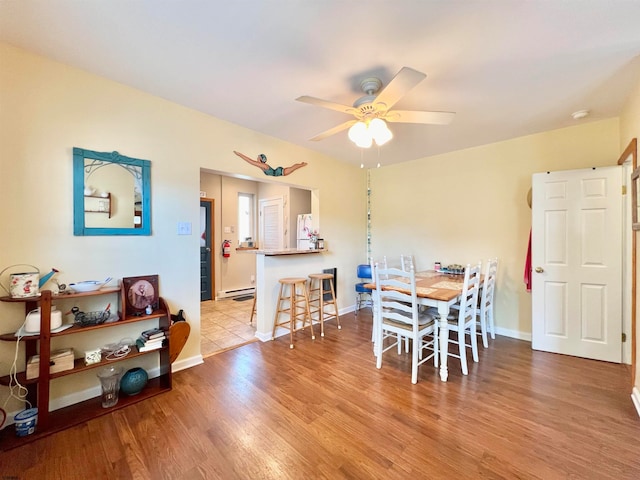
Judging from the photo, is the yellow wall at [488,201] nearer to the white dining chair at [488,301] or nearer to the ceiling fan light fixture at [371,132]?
the white dining chair at [488,301]

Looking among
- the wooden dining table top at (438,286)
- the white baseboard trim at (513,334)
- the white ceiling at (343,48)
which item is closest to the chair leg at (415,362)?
the wooden dining table top at (438,286)

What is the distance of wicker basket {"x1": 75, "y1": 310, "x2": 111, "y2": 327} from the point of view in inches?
75.8

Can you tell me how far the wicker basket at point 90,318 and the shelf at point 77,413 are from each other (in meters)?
0.63

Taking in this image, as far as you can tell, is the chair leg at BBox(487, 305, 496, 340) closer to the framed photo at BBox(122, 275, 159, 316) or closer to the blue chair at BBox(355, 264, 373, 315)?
the blue chair at BBox(355, 264, 373, 315)

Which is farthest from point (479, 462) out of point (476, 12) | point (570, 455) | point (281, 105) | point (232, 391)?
point (281, 105)

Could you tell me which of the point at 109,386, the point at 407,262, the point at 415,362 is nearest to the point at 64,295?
the point at 109,386

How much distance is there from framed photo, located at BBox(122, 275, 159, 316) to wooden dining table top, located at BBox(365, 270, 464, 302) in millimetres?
2020

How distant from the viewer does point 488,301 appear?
10.6 ft

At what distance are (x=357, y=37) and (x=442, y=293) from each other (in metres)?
2.10

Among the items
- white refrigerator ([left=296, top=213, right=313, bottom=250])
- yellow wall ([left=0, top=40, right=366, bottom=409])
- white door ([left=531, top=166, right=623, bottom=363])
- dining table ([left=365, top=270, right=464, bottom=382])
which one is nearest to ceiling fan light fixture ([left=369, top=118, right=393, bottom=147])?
dining table ([left=365, top=270, right=464, bottom=382])

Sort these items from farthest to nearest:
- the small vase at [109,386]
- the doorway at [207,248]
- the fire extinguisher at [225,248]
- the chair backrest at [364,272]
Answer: the fire extinguisher at [225,248] → the doorway at [207,248] → the chair backrest at [364,272] → the small vase at [109,386]

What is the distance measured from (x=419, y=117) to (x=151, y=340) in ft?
9.15

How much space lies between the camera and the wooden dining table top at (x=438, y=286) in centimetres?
234

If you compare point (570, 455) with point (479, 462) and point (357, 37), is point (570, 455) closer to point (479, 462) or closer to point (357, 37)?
point (479, 462)
